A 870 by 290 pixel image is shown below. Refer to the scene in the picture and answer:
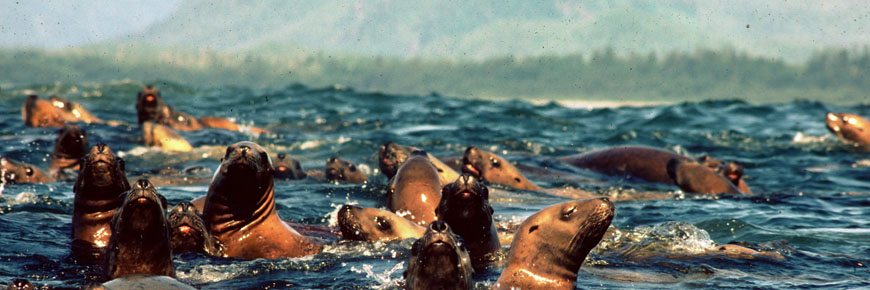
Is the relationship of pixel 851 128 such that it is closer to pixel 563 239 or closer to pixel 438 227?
pixel 563 239

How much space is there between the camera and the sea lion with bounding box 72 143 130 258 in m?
5.95

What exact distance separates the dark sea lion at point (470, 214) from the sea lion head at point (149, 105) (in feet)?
29.9

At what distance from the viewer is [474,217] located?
18.8 ft

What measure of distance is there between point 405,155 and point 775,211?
349cm

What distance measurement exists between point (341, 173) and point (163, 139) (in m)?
3.29

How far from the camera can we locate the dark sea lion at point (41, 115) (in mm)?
14609

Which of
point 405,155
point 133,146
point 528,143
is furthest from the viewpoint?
point 528,143

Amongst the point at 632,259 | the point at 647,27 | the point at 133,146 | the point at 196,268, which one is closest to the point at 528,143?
the point at 133,146

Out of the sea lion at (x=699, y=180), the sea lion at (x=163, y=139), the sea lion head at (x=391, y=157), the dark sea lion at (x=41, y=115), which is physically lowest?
the sea lion at (x=699, y=180)

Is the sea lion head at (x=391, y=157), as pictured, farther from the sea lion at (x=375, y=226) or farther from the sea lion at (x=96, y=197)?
the sea lion at (x=96, y=197)

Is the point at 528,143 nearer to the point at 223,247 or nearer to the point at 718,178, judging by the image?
the point at 718,178

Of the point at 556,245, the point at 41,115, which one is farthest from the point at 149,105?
the point at 556,245

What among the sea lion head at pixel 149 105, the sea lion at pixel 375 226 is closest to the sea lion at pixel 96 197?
the sea lion at pixel 375 226

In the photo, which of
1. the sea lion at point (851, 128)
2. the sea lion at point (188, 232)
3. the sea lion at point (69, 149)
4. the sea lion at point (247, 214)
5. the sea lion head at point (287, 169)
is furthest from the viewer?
the sea lion at point (851, 128)
